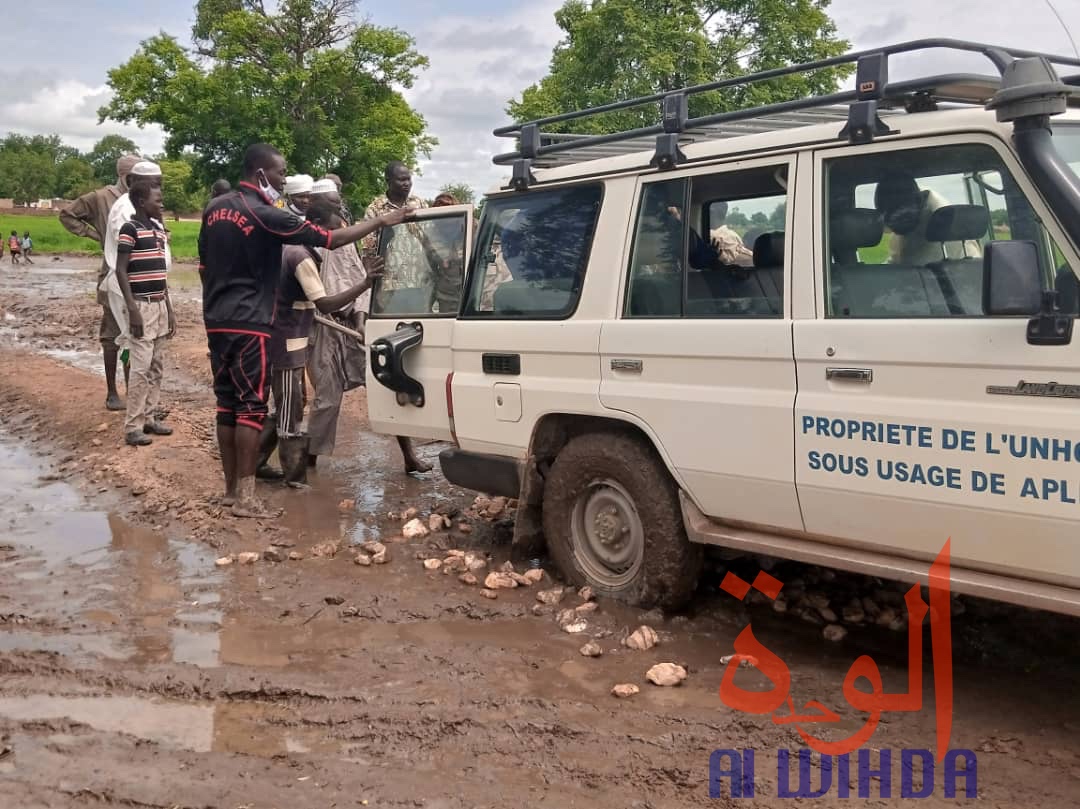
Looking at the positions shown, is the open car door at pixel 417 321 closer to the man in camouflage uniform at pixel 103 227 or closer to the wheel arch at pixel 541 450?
the wheel arch at pixel 541 450

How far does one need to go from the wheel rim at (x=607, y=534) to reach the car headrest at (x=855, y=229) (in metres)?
1.45

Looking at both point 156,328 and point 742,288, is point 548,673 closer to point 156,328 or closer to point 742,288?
point 742,288

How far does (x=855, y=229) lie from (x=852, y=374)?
57cm

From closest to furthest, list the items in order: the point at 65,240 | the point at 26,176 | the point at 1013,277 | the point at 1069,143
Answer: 1. the point at 1013,277
2. the point at 1069,143
3. the point at 65,240
4. the point at 26,176

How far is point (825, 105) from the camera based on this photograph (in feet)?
12.5

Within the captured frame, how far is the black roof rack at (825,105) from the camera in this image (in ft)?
11.8

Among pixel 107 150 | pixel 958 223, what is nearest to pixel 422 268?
pixel 958 223

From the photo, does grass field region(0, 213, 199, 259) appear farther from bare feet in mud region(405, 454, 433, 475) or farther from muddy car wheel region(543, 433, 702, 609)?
muddy car wheel region(543, 433, 702, 609)

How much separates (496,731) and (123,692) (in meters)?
1.49

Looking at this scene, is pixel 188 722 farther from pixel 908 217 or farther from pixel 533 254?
pixel 908 217

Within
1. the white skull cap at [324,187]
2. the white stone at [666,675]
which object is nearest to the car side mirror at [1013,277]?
the white stone at [666,675]

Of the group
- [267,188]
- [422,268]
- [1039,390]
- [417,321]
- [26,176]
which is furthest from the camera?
[26,176]

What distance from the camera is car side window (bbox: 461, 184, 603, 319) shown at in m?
4.70

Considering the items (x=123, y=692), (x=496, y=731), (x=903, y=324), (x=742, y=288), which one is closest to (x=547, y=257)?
(x=742, y=288)
